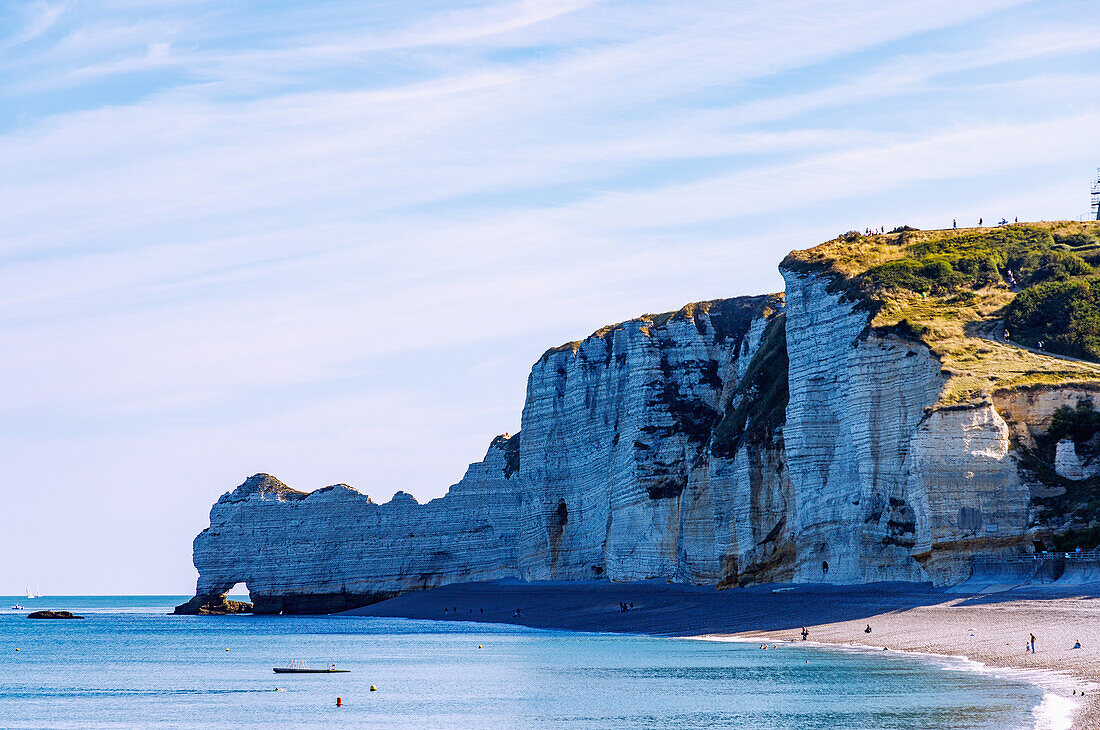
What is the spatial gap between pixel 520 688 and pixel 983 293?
114 feet

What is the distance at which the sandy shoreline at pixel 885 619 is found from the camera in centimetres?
3588

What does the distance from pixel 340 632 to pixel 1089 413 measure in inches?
1630

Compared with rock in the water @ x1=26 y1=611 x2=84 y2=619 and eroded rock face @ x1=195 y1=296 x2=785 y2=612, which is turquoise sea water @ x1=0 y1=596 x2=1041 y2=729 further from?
rock in the water @ x1=26 y1=611 x2=84 y2=619

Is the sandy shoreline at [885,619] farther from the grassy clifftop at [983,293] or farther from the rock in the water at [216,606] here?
the rock in the water at [216,606]

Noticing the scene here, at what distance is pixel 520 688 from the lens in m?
40.1

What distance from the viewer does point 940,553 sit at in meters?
51.8

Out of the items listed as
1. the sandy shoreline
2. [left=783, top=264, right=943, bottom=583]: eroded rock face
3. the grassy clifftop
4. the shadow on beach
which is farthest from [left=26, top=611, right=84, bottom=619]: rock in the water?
[left=783, top=264, right=943, bottom=583]: eroded rock face

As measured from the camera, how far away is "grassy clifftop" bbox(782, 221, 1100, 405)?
55875 mm

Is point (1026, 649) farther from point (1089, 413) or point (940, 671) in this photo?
point (1089, 413)

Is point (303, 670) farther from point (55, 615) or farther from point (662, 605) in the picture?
point (55, 615)

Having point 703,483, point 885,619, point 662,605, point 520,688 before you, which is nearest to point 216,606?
point 703,483

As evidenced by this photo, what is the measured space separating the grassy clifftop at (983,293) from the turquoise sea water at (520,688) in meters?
15.8

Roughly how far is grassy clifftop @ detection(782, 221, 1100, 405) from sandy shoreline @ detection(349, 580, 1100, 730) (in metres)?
8.70

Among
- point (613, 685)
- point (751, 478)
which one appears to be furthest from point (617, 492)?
point (613, 685)
